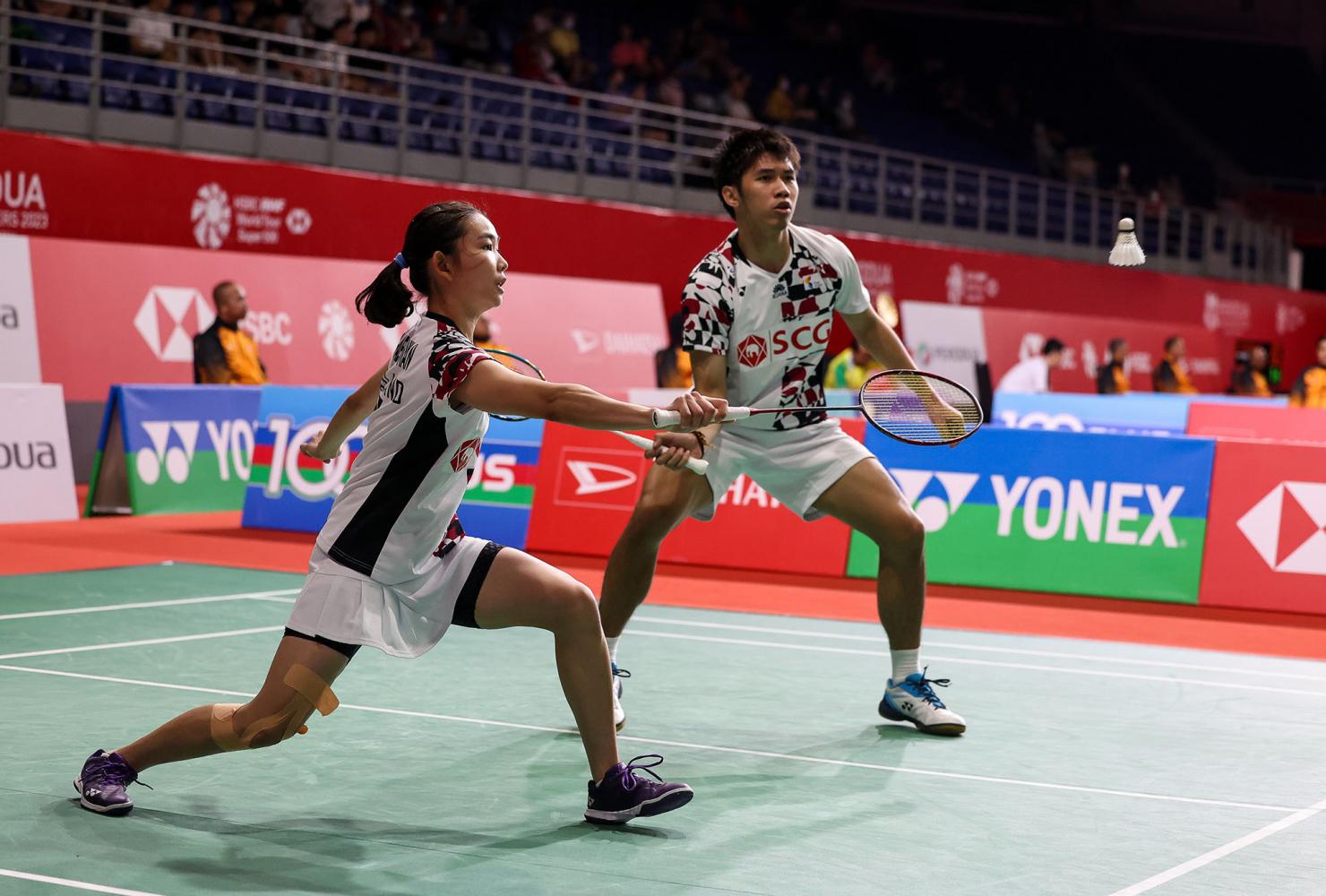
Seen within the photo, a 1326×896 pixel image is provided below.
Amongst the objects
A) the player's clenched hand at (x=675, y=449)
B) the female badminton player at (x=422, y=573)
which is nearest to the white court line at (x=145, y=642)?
the female badminton player at (x=422, y=573)

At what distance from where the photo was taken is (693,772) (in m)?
5.56

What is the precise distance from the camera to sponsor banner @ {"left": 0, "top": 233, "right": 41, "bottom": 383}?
13.7 metres

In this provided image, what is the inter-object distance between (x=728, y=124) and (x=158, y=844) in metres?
20.1

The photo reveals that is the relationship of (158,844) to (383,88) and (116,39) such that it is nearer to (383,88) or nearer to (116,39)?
(116,39)

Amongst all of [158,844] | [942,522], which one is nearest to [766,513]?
[942,522]

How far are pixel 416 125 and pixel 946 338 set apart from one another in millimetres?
8170

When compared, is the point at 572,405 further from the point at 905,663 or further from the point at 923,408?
the point at 905,663

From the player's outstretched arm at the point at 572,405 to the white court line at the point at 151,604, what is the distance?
4834 mm

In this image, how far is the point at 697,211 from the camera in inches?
913

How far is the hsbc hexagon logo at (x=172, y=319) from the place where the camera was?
49.0 ft

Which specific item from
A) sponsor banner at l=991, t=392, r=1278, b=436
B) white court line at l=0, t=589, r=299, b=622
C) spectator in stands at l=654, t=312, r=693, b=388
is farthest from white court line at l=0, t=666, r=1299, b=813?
sponsor banner at l=991, t=392, r=1278, b=436

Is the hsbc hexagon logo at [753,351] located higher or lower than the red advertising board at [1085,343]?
lower

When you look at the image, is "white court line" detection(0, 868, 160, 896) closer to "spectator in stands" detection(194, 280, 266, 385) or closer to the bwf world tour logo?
"spectator in stands" detection(194, 280, 266, 385)

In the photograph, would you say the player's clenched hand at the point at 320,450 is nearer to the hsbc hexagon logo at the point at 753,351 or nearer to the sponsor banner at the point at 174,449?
the hsbc hexagon logo at the point at 753,351
